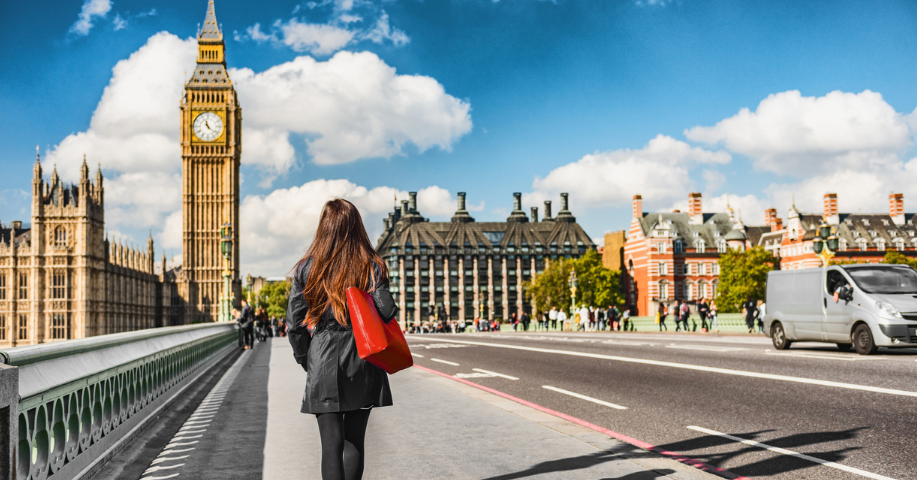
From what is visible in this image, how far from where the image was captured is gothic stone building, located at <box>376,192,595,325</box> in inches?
5477

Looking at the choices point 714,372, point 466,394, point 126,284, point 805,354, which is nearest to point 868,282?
point 805,354

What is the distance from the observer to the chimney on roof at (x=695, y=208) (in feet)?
349

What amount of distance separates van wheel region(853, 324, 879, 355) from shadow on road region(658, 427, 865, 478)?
9.93m

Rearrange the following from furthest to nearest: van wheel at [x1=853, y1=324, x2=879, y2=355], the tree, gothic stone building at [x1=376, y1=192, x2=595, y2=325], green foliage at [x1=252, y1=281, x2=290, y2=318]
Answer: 1. green foliage at [x1=252, y1=281, x2=290, y2=318]
2. gothic stone building at [x1=376, y1=192, x2=595, y2=325]
3. the tree
4. van wheel at [x1=853, y1=324, x2=879, y2=355]

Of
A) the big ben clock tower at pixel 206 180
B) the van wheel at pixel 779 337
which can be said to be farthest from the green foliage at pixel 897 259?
the big ben clock tower at pixel 206 180

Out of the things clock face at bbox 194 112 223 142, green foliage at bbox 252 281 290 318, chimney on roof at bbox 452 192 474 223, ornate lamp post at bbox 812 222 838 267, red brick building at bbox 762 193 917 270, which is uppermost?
clock face at bbox 194 112 223 142

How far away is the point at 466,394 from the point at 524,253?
134740 millimetres

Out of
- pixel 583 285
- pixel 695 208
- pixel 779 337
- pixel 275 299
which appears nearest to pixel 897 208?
pixel 695 208

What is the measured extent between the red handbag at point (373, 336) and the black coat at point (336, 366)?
0.08 meters

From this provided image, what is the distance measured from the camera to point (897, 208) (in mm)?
99812

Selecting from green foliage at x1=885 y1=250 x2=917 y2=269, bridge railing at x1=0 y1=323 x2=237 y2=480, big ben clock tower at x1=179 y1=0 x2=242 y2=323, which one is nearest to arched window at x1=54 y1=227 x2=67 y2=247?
big ben clock tower at x1=179 y1=0 x2=242 y2=323

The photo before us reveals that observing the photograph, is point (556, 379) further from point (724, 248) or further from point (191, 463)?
point (724, 248)

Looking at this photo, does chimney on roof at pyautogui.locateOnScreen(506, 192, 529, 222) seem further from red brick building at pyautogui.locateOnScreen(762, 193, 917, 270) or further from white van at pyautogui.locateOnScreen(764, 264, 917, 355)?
white van at pyautogui.locateOnScreen(764, 264, 917, 355)

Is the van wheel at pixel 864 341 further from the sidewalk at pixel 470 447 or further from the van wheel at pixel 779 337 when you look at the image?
the sidewalk at pixel 470 447
